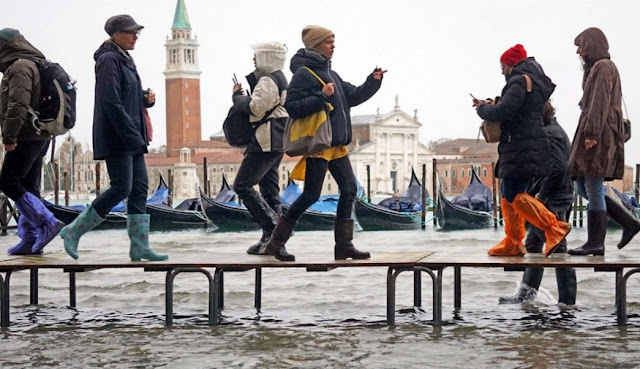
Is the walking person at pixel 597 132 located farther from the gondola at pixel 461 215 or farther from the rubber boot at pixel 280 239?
the gondola at pixel 461 215

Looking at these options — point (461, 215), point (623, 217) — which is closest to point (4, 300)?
point (623, 217)

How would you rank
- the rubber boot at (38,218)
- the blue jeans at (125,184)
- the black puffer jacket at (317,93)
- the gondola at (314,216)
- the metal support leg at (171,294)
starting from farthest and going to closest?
1. the gondola at (314,216)
2. the rubber boot at (38,218)
3. the metal support leg at (171,294)
4. the blue jeans at (125,184)
5. the black puffer jacket at (317,93)

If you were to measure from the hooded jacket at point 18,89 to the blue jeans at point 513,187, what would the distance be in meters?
2.48

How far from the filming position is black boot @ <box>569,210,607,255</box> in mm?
6402

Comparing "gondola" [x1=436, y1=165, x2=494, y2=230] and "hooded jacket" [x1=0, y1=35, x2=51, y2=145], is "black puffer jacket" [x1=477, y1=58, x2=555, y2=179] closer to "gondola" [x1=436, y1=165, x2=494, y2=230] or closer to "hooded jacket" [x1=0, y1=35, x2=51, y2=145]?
"hooded jacket" [x1=0, y1=35, x2=51, y2=145]

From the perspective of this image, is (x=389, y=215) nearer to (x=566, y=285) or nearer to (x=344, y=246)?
(x=566, y=285)

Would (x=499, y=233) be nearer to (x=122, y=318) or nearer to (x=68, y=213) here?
(x=68, y=213)

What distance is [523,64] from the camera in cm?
634

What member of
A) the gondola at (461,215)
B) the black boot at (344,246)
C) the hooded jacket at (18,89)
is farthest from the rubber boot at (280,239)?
the gondola at (461,215)

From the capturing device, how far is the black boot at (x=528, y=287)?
7238mm

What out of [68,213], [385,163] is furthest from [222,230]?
[385,163]

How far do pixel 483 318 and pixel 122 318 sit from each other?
2143 mm

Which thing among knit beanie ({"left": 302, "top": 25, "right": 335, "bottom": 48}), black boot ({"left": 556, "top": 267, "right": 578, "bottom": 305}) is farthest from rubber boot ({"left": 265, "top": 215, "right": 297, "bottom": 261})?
black boot ({"left": 556, "top": 267, "right": 578, "bottom": 305})

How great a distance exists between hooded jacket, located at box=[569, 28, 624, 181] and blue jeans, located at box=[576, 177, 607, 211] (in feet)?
0.20
